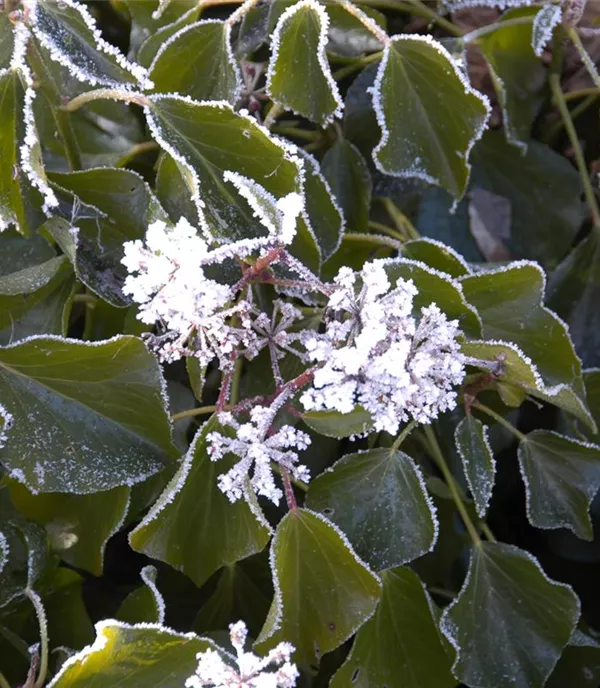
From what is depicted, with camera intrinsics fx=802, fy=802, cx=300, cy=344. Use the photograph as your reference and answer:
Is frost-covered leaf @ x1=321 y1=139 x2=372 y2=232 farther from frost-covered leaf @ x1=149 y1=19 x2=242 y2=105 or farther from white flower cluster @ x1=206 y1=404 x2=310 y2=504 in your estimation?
white flower cluster @ x1=206 y1=404 x2=310 y2=504

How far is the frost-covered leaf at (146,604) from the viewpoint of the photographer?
1.48 feet

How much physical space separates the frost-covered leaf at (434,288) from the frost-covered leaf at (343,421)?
0.27ft

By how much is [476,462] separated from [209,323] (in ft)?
0.67

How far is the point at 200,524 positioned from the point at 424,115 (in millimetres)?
296

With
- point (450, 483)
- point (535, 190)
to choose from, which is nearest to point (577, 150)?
point (535, 190)

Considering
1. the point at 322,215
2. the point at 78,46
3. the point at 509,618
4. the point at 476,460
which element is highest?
the point at 78,46

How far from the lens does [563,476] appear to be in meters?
0.54

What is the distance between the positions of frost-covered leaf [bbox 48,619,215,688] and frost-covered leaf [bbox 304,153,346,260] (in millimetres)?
241

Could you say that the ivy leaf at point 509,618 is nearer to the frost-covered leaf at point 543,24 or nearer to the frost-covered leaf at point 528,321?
the frost-covered leaf at point 528,321

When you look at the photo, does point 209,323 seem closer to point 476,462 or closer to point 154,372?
point 154,372

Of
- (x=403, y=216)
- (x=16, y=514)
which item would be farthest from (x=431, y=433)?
(x=16, y=514)

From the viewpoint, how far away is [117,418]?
46 centimetres

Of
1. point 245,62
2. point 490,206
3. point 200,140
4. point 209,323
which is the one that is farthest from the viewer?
point 490,206

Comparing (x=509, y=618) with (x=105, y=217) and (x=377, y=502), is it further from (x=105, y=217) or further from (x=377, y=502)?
(x=105, y=217)
